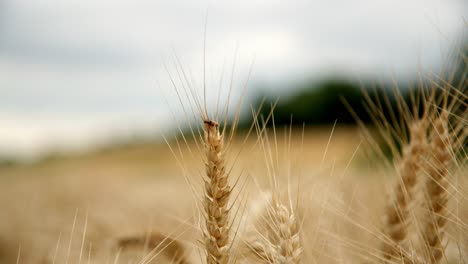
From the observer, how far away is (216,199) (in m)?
1.39

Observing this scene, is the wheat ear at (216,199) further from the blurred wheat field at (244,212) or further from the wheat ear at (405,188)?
the wheat ear at (405,188)

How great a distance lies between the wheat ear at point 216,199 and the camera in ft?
4.48

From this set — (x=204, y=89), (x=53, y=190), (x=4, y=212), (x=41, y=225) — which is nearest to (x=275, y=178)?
(x=204, y=89)

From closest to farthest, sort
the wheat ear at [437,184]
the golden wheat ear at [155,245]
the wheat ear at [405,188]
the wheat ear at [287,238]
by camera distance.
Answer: the wheat ear at [287,238]
the wheat ear at [437,184]
the wheat ear at [405,188]
the golden wheat ear at [155,245]

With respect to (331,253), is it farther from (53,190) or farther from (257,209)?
(53,190)

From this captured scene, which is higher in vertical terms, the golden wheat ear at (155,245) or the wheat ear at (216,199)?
the wheat ear at (216,199)

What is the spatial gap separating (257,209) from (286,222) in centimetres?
61

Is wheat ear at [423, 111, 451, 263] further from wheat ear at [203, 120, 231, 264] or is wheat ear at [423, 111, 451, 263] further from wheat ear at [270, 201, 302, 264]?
wheat ear at [203, 120, 231, 264]

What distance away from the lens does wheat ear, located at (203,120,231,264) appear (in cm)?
Answer: 136

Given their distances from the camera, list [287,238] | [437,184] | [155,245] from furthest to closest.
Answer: [155,245] < [437,184] < [287,238]

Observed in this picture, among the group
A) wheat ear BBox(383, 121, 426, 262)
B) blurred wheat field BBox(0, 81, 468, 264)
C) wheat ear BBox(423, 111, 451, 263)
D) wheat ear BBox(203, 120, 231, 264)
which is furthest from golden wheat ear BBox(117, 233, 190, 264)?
wheat ear BBox(423, 111, 451, 263)

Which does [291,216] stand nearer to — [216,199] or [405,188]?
[216,199]

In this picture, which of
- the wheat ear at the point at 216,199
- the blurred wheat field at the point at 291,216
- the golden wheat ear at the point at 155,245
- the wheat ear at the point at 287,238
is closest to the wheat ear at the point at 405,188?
the blurred wheat field at the point at 291,216

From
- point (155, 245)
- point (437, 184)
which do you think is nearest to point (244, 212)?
point (155, 245)
